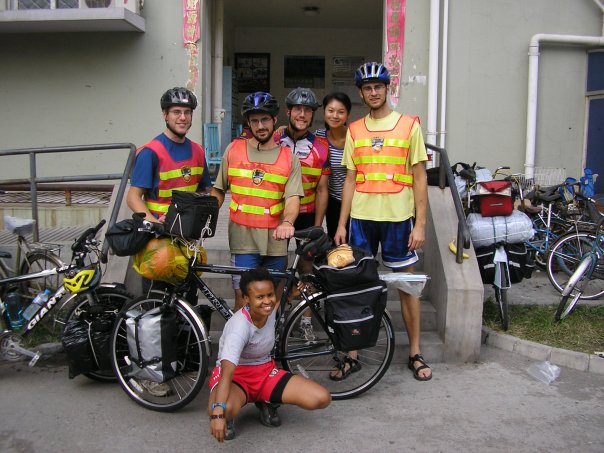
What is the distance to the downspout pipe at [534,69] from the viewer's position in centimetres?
824

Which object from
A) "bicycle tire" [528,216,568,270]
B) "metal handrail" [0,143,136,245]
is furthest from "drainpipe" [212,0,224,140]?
"bicycle tire" [528,216,568,270]

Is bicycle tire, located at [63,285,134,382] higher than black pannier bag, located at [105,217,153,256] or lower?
lower

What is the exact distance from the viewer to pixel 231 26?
37.8 feet

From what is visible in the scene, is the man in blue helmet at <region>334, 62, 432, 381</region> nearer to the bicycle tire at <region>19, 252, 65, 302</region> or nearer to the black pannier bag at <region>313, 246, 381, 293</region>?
the black pannier bag at <region>313, 246, 381, 293</region>

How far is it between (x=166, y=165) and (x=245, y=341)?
4.55 ft

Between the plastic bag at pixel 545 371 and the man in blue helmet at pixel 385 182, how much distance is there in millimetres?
818

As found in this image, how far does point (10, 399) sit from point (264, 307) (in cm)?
201

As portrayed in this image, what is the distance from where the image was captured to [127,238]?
3812 millimetres

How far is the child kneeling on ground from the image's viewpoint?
342 cm

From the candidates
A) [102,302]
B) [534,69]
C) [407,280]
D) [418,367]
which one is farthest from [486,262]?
[534,69]

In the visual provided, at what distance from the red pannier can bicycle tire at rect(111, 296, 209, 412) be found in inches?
105

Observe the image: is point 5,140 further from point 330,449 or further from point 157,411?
point 330,449

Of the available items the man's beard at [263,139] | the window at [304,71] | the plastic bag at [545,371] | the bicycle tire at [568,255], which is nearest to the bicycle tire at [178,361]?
the man's beard at [263,139]

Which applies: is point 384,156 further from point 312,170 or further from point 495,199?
point 495,199
